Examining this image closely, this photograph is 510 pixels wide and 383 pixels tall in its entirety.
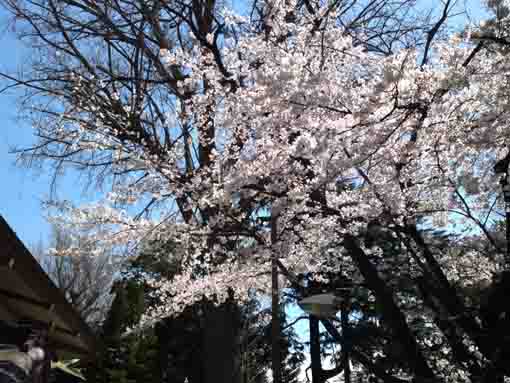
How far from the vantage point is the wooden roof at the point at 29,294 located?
2701 millimetres

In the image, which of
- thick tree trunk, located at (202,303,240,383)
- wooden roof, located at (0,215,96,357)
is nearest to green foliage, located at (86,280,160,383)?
thick tree trunk, located at (202,303,240,383)

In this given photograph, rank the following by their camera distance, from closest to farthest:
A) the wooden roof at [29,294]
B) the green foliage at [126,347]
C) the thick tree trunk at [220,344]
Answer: the wooden roof at [29,294], the thick tree trunk at [220,344], the green foliage at [126,347]

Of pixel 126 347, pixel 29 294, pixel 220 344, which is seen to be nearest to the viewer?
pixel 29 294

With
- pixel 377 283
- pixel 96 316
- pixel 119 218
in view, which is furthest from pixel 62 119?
pixel 96 316

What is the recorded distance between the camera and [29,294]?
3287 mm

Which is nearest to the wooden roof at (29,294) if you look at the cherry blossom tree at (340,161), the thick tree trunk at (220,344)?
the cherry blossom tree at (340,161)

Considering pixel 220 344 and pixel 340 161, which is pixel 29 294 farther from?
pixel 220 344

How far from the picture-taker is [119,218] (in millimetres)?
7211

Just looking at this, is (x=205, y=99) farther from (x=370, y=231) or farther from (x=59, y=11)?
(x=59, y=11)

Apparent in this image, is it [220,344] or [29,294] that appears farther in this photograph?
[220,344]

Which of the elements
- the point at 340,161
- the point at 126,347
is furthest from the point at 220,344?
the point at 340,161

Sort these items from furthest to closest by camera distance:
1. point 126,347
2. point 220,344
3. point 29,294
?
1. point 126,347
2. point 220,344
3. point 29,294

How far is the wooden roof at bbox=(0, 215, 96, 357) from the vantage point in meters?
2.70

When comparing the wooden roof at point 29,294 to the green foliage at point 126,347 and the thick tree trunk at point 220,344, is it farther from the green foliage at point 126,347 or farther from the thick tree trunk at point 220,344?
the green foliage at point 126,347
